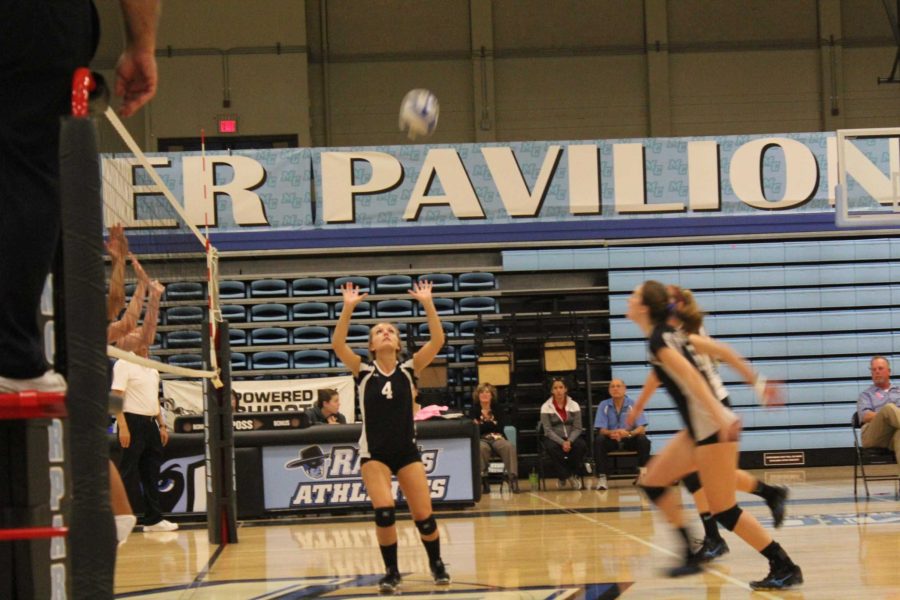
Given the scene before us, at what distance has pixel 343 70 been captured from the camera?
20.6m

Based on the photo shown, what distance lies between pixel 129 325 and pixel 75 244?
2.85 meters

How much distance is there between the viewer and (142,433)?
10.7 m

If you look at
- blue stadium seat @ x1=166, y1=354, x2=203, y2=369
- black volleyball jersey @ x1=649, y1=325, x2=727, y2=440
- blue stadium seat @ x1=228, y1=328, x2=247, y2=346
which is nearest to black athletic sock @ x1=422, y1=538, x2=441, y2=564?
black volleyball jersey @ x1=649, y1=325, x2=727, y2=440

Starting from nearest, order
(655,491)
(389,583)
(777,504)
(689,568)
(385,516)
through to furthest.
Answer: (689,568) → (655,491) → (777,504) → (389,583) → (385,516)

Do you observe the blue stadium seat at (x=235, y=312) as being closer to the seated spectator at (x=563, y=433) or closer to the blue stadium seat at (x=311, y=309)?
the blue stadium seat at (x=311, y=309)

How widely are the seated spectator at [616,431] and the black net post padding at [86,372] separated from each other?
1272 centimetres

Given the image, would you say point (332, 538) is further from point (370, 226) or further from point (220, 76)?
point (220, 76)

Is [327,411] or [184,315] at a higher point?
[184,315]

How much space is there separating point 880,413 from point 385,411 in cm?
609

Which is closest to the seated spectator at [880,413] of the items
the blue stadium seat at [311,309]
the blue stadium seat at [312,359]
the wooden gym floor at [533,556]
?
the wooden gym floor at [533,556]

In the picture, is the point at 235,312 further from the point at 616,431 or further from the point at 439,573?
the point at 439,573

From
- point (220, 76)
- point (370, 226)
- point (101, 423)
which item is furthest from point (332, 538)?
point (220, 76)

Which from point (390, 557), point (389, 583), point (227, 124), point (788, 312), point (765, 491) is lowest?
point (389, 583)

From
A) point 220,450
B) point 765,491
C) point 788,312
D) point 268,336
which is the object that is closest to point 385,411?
point 765,491
